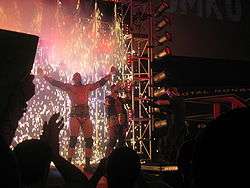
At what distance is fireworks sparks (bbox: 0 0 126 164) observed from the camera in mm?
9328

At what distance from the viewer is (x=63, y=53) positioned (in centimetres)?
991

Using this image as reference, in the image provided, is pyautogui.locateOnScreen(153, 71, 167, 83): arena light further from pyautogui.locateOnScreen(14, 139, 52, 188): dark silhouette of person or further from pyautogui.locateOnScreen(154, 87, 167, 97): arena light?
pyautogui.locateOnScreen(14, 139, 52, 188): dark silhouette of person

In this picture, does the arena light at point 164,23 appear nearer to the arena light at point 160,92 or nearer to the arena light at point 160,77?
the arena light at point 160,77

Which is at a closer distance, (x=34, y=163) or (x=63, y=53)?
(x=34, y=163)

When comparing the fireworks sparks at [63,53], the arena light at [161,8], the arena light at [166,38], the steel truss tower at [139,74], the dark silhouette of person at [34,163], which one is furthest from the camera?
the fireworks sparks at [63,53]

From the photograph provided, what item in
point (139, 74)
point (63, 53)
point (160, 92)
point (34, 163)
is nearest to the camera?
point (34, 163)

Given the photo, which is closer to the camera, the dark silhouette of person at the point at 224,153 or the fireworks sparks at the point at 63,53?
the dark silhouette of person at the point at 224,153

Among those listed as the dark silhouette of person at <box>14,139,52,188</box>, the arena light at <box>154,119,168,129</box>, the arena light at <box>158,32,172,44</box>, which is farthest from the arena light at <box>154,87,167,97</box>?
the dark silhouette of person at <box>14,139,52,188</box>

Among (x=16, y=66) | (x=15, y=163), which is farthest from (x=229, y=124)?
(x=16, y=66)

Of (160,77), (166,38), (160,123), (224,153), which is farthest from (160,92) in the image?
(224,153)

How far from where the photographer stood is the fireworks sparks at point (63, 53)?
9.33 meters

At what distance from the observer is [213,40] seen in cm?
1204

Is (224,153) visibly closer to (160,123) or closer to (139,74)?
(160,123)

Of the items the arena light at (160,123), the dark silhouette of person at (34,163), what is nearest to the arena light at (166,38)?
the arena light at (160,123)
